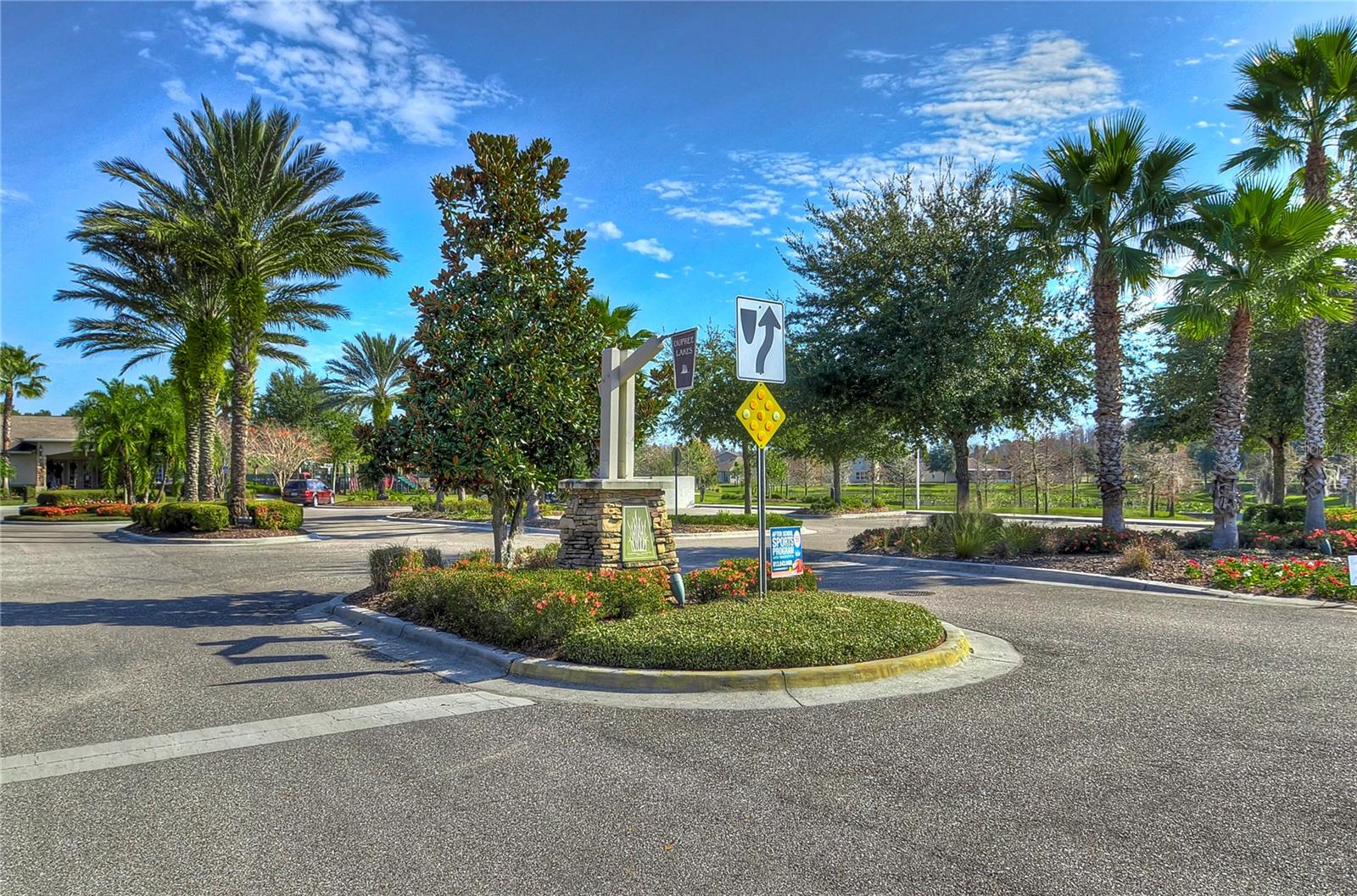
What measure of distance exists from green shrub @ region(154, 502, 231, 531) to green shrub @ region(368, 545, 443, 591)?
14223mm

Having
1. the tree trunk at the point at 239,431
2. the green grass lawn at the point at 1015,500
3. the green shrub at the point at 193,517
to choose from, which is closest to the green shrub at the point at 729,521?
the tree trunk at the point at 239,431

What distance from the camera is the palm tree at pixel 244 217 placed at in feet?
71.2

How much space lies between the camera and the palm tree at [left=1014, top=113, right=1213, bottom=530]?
48.8 feet

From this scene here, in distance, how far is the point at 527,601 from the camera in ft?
25.3

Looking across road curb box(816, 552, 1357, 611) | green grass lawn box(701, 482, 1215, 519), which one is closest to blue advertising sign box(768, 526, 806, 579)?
road curb box(816, 552, 1357, 611)

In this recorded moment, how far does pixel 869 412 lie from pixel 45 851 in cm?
1791

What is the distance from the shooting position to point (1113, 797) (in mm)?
4043

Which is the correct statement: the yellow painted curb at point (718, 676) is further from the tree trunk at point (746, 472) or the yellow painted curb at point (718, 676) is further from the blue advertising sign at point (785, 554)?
the tree trunk at point (746, 472)

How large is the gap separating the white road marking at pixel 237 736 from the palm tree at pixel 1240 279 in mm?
14597

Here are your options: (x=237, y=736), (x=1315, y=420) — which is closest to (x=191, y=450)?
(x=237, y=736)

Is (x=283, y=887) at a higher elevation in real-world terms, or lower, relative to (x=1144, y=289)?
lower

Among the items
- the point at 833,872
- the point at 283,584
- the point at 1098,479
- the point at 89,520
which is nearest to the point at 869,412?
the point at 1098,479

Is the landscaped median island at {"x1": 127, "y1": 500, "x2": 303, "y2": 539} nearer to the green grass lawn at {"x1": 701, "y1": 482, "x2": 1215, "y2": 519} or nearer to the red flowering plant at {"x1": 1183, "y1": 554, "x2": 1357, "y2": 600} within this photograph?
the red flowering plant at {"x1": 1183, "y1": 554, "x2": 1357, "y2": 600}

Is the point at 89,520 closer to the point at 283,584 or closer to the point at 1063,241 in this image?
the point at 283,584
